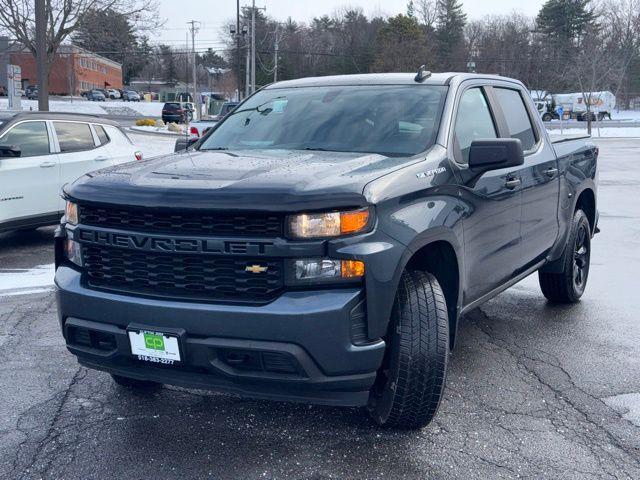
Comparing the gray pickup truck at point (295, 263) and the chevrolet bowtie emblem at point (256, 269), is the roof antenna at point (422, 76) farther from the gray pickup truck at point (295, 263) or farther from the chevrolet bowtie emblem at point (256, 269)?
the chevrolet bowtie emblem at point (256, 269)

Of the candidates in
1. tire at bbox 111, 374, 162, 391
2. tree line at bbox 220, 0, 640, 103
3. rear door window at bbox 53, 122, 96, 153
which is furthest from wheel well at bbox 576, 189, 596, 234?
tree line at bbox 220, 0, 640, 103

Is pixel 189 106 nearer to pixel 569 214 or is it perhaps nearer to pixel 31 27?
pixel 31 27

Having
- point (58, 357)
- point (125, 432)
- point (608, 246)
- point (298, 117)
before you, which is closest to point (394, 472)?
point (125, 432)

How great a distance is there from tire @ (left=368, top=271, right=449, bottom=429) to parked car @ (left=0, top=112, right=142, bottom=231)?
6.35 meters

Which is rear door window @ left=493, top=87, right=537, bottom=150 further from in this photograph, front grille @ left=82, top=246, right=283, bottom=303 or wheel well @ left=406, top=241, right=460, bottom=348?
front grille @ left=82, top=246, right=283, bottom=303

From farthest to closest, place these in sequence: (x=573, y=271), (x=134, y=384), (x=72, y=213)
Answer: (x=573, y=271) < (x=134, y=384) < (x=72, y=213)

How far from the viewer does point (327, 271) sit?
10.3ft

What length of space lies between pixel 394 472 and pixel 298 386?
610mm

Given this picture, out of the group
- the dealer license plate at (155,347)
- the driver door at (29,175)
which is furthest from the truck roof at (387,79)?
the driver door at (29,175)

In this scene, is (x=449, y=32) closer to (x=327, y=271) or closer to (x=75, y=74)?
(x=75, y=74)

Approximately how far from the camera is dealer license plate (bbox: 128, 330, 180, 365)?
323cm

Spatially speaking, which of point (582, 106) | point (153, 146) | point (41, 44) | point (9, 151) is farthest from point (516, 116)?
point (582, 106)

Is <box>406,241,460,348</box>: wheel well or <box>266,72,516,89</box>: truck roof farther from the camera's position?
<box>266,72,516,89</box>: truck roof

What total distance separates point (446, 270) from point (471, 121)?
116cm
